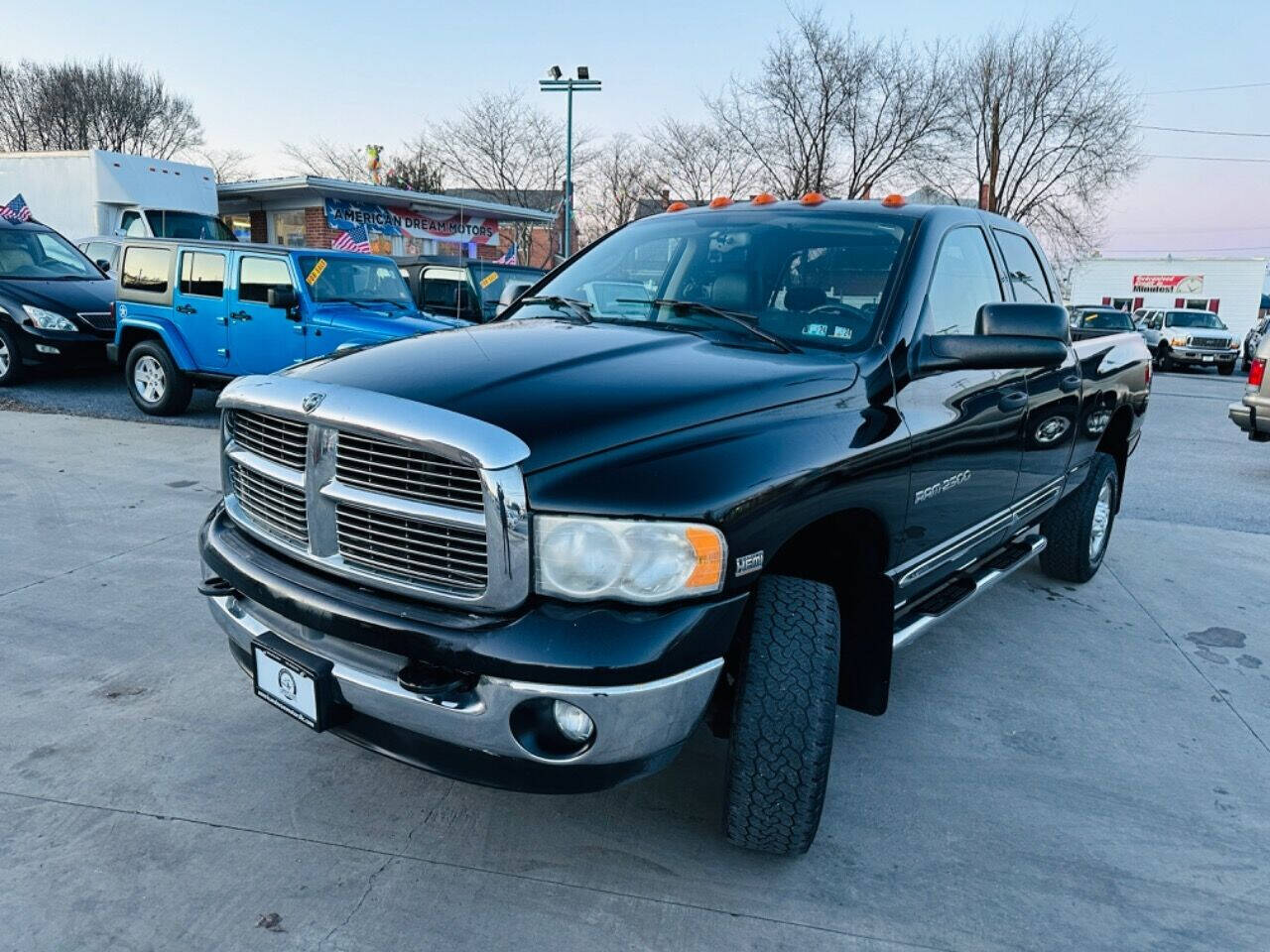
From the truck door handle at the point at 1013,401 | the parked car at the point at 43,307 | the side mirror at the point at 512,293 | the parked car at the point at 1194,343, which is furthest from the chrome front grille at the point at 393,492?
the parked car at the point at 1194,343

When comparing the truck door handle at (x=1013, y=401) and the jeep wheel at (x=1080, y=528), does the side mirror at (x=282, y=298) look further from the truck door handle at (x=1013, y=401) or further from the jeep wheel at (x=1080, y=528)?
the truck door handle at (x=1013, y=401)

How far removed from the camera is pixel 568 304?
3346 millimetres

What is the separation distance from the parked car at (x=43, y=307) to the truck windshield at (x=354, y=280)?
306 centimetres

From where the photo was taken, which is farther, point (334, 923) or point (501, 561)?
point (334, 923)

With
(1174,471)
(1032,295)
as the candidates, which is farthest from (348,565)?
(1174,471)

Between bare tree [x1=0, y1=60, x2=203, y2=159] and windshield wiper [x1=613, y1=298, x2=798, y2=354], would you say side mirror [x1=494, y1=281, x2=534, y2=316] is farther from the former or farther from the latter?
bare tree [x1=0, y1=60, x2=203, y2=159]

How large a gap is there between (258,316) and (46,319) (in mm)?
2891

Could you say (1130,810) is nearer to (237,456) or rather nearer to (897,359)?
(897,359)

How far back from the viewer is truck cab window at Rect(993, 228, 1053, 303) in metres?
3.92

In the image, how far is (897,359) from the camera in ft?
9.25

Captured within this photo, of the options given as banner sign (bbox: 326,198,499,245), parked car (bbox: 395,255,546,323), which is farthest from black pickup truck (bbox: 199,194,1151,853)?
banner sign (bbox: 326,198,499,245)

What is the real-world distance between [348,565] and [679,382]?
94 centimetres

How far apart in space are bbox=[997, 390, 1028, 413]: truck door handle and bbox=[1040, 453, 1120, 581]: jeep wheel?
4.11ft

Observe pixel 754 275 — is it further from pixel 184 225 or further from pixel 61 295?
pixel 184 225
